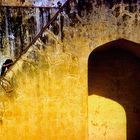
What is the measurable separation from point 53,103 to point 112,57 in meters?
2.09

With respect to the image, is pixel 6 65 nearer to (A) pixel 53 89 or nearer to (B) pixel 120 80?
(A) pixel 53 89

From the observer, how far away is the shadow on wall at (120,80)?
7691 mm

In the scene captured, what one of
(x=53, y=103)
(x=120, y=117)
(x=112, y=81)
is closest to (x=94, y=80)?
(x=112, y=81)

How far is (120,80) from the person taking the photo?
775cm

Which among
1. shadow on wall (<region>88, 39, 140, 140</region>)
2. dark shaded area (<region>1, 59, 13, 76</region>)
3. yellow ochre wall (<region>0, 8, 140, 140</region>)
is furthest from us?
shadow on wall (<region>88, 39, 140, 140</region>)

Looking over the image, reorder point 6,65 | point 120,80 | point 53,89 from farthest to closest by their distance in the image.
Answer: point 120,80, point 6,65, point 53,89

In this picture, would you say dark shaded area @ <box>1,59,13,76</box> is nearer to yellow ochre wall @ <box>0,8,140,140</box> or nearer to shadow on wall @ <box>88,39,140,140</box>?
yellow ochre wall @ <box>0,8,140,140</box>

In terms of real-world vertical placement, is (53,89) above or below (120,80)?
above

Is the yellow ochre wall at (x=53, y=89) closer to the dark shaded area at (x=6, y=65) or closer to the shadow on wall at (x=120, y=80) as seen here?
the dark shaded area at (x=6, y=65)

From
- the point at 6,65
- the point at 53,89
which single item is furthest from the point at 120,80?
the point at 6,65

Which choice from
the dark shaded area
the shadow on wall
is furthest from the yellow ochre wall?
the shadow on wall

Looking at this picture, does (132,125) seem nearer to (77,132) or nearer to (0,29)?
(77,132)

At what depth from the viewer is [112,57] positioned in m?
7.70

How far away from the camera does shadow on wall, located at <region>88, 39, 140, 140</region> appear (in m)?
7.69
